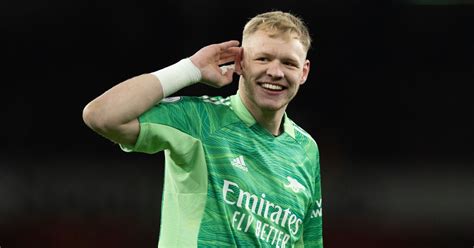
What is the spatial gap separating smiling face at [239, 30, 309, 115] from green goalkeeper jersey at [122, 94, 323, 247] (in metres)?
0.07

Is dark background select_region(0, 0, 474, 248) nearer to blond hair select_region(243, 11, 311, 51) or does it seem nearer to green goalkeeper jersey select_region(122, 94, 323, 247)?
blond hair select_region(243, 11, 311, 51)

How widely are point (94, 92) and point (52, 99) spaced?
1.26ft

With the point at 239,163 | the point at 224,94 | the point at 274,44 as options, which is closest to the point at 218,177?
the point at 239,163

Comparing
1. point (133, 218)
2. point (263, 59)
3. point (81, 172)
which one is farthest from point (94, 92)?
point (263, 59)

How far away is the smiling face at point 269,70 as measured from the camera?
234 centimetres

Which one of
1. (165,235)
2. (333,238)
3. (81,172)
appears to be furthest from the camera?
(81,172)

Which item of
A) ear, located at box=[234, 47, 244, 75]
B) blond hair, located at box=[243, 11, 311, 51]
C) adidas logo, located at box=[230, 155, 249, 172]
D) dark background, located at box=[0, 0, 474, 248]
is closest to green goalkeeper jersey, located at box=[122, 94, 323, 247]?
adidas logo, located at box=[230, 155, 249, 172]

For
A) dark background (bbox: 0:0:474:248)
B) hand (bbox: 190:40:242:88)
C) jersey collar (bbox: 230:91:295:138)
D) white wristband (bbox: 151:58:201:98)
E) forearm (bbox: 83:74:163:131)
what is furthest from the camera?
dark background (bbox: 0:0:474:248)

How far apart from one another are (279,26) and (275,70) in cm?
17

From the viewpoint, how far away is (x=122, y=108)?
1.99m

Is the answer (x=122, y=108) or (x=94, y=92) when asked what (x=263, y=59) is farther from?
(x=94, y=92)

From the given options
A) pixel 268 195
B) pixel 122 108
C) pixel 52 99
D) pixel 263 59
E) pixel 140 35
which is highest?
pixel 140 35

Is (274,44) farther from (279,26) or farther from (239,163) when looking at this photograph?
(239,163)

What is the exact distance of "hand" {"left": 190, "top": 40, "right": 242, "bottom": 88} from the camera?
7.38 ft
